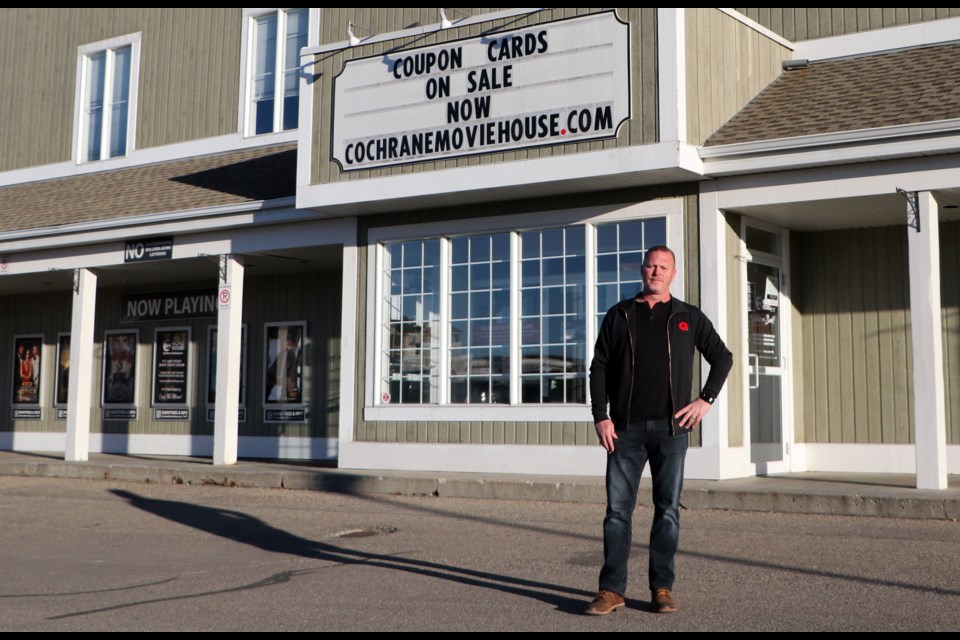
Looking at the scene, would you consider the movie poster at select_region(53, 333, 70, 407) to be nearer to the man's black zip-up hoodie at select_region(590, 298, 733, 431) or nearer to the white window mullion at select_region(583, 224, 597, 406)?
the white window mullion at select_region(583, 224, 597, 406)

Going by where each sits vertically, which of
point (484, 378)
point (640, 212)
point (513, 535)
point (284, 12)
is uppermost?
point (284, 12)

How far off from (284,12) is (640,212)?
854 cm

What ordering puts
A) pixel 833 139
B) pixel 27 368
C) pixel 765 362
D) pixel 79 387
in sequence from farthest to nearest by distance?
pixel 27 368 → pixel 79 387 → pixel 765 362 → pixel 833 139

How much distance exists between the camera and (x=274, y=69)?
1839cm

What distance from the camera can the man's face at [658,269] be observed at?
6039 millimetres

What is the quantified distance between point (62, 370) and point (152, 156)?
426cm

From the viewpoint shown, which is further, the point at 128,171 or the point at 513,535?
the point at 128,171

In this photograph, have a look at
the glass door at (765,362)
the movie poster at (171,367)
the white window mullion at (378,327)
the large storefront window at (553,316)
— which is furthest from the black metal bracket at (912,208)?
the movie poster at (171,367)

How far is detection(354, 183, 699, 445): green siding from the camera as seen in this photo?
40.2 feet

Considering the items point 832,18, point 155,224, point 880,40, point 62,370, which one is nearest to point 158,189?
point 155,224

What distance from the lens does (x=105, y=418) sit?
777 inches

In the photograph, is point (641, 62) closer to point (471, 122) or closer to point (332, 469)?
point (471, 122)

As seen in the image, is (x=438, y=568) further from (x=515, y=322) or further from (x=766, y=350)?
(x=766, y=350)
